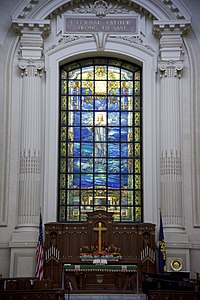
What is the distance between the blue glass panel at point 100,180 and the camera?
73.7 feet

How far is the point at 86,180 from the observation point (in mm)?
22500

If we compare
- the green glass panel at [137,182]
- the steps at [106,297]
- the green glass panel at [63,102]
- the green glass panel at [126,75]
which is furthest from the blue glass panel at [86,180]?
the steps at [106,297]

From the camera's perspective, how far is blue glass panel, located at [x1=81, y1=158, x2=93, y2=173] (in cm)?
2256

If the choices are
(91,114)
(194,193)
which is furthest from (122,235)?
(91,114)

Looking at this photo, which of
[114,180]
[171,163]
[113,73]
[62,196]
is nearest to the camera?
[171,163]

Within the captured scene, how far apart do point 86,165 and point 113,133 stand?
5.10 ft

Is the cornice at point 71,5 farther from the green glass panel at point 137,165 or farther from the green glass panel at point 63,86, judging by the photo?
the green glass panel at point 137,165

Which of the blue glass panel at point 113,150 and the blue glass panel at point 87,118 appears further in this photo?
the blue glass panel at point 87,118

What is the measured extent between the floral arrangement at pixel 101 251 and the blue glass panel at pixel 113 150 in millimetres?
3516

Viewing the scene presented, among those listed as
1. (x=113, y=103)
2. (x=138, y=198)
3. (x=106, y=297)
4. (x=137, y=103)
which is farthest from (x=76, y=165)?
(x=106, y=297)

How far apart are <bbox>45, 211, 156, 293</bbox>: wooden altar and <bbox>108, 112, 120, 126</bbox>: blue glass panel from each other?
365 cm

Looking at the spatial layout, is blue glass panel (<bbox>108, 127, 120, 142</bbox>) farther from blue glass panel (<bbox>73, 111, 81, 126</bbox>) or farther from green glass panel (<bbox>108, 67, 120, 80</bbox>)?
green glass panel (<bbox>108, 67, 120, 80</bbox>)

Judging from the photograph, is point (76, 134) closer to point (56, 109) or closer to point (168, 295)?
point (56, 109)

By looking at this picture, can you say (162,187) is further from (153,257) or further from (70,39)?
(70,39)
